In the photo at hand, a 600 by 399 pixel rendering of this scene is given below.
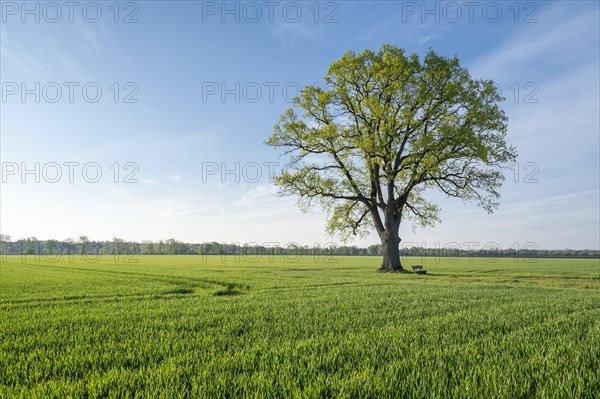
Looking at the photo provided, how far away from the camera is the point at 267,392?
427cm

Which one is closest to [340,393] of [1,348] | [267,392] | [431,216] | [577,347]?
[267,392]

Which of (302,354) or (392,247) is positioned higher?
(302,354)

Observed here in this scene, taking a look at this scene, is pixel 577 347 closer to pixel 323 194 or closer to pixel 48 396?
pixel 48 396

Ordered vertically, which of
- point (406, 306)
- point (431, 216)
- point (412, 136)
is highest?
point (412, 136)

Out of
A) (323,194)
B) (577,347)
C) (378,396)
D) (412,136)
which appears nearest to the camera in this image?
(378,396)

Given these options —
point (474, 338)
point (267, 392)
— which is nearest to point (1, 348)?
point (267, 392)

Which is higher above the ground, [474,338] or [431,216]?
[431,216]

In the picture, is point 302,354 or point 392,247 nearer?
point 302,354

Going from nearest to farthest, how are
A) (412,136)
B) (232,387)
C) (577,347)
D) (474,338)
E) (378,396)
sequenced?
1. (378,396)
2. (232,387)
3. (577,347)
4. (474,338)
5. (412,136)

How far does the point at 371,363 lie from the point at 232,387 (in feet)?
6.93

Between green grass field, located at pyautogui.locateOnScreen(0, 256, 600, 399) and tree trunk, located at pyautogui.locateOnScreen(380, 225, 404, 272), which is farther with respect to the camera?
tree trunk, located at pyautogui.locateOnScreen(380, 225, 404, 272)

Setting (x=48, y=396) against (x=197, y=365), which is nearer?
(x=48, y=396)

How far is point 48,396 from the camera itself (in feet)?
14.2

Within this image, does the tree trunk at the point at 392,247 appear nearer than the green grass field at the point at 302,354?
No
